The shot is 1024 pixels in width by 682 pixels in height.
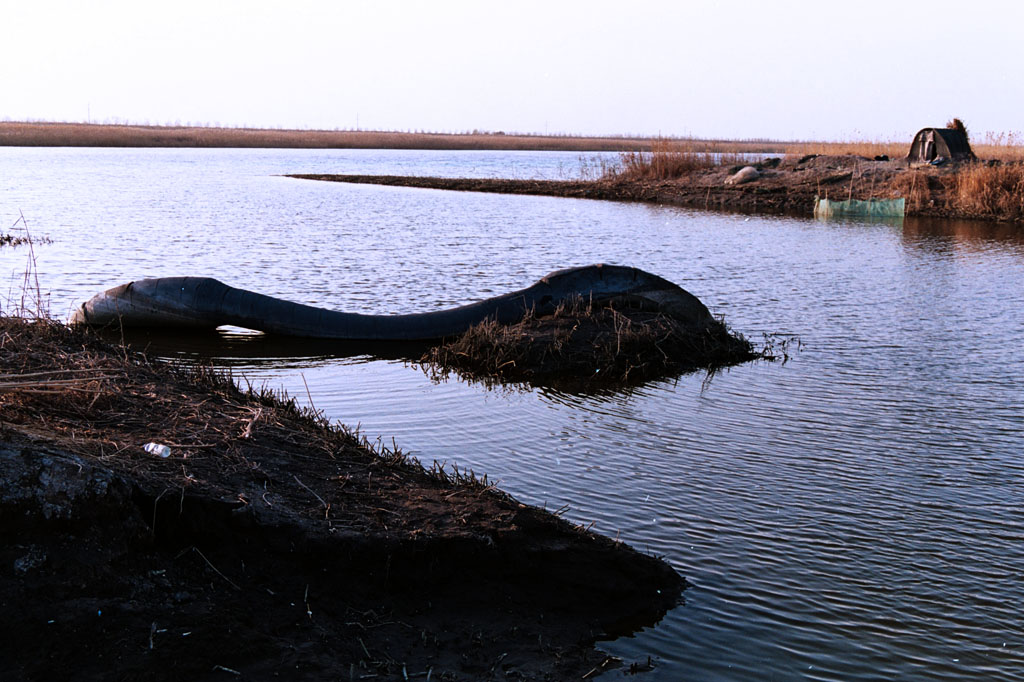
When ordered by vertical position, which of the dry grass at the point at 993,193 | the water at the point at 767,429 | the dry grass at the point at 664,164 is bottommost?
the water at the point at 767,429

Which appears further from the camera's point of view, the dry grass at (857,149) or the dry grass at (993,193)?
the dry grass at (857,149)

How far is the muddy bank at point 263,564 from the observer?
3.56m

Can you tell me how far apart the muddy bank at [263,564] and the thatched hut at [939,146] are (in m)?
32.0

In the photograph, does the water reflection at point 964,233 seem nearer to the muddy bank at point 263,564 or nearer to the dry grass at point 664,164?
the dry grass at point 664,164

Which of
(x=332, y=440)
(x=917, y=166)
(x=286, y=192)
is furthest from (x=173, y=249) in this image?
(x=917, y=166)

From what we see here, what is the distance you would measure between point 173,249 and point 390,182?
2719 cm

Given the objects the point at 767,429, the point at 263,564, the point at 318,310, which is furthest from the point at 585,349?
the point at 263,564

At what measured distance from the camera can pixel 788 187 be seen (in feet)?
113

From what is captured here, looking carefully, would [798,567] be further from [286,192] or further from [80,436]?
[286,192]

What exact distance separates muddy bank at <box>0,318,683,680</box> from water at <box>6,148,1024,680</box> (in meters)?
0.47

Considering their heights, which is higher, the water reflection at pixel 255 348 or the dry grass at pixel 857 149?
the dry grass at pixel 857 149

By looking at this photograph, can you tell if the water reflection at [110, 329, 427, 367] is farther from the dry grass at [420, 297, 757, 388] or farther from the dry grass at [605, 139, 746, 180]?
the dry grass at [605, 139, 746, 180]

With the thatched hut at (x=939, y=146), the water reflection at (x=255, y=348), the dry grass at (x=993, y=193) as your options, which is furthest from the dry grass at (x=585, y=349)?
the thatched hut at (x=939, y=146)

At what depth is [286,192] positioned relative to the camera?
121 ft
